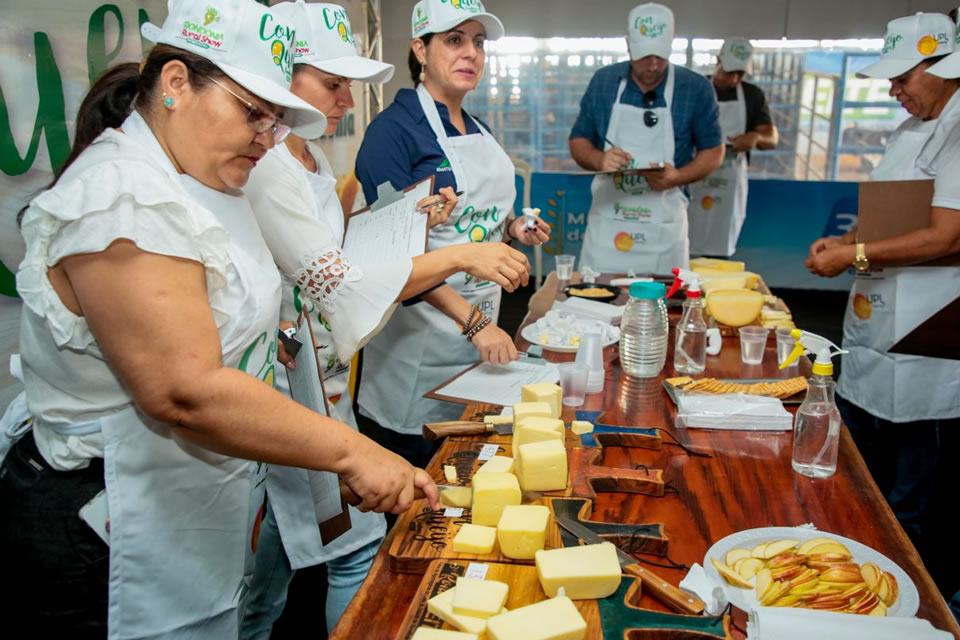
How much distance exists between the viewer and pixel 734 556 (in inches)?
47.2

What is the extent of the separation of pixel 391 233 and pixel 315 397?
561 mm

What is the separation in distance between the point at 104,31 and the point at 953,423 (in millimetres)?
3174

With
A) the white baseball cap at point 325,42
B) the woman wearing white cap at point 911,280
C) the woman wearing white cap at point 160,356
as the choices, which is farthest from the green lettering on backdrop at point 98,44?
the woman wearing white cap at point 911,280

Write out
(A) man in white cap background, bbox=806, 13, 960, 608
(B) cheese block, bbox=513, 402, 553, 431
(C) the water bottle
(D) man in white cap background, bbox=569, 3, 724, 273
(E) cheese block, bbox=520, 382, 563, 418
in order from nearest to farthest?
1. (B) cheese block, bbox=513, 402, 553, 431
2. (E) cheese block, bbox=520, 382, 563, 418
3. (C) the water bottle
4. (A) man in white cap background, bbox=806, 13, 960, 608
5. (D) man in white cap background, bbox=569, 3, 724, 273

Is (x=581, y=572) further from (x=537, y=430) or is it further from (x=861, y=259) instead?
(x=861, y=259)

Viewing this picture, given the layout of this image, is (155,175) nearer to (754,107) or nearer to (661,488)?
(661,488)

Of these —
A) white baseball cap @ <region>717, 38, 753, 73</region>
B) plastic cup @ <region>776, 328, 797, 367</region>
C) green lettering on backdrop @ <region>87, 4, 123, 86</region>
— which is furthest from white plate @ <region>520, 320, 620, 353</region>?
white baseball cap @ <region>717, 38, 753, 73</region>

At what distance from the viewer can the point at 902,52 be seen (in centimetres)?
257

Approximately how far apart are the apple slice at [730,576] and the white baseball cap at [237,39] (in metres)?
1.00

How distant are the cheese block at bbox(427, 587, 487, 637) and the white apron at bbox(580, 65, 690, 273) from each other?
280 centimetres

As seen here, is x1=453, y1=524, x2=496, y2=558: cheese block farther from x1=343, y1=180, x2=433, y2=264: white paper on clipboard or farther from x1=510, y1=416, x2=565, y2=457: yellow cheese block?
x1=343, y1=180, x2=433, y2=264: white paper on clipboard

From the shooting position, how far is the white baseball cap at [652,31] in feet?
11.4

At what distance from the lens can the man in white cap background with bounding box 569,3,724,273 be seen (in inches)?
141

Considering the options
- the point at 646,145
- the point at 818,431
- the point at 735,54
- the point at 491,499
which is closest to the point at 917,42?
the point at 646,145
